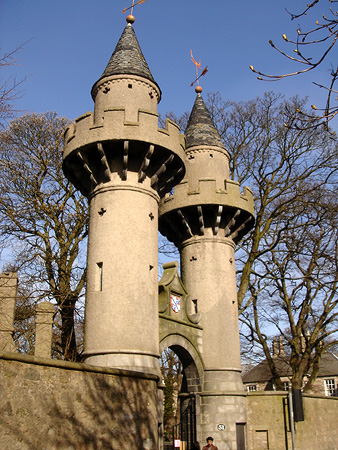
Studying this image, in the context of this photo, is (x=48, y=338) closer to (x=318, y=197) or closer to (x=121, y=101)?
(x=121, y=101)

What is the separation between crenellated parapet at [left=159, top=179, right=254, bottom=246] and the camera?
1730 centimetres

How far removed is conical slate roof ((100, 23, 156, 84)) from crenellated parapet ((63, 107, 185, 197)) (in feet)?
6.86

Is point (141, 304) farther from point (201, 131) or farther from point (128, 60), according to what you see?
point (201, 131)

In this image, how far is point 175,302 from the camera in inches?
630

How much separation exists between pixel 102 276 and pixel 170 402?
22277 millimetres

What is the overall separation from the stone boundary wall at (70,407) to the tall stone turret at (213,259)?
7578mm

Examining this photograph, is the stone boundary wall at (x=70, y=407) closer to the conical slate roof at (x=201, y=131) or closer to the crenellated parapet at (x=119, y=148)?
the crenellated parapet at (x=119, y=148)

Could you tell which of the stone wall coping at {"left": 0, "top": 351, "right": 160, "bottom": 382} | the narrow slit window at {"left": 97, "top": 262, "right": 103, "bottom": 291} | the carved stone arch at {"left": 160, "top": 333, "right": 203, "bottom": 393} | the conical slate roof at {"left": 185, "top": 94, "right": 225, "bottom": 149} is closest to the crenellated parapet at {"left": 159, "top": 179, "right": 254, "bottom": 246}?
the conical slate roof at {"left": 185, "top": 94, "right": 225, "bottom": 149}

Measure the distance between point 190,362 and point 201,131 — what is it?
923cm

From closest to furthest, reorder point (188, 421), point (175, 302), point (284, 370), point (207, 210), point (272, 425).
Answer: point (175, 302) < point (188, 421) < point (272, 425) < point (207, 210) < point (284, 370)

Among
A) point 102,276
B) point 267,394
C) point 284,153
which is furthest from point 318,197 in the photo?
point 102,276

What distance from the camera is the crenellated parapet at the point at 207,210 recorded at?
17297mm

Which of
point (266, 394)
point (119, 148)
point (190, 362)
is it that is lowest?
point (266, 394)

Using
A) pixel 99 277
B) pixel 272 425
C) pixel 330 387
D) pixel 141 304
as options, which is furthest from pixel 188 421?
pixel 330 387
